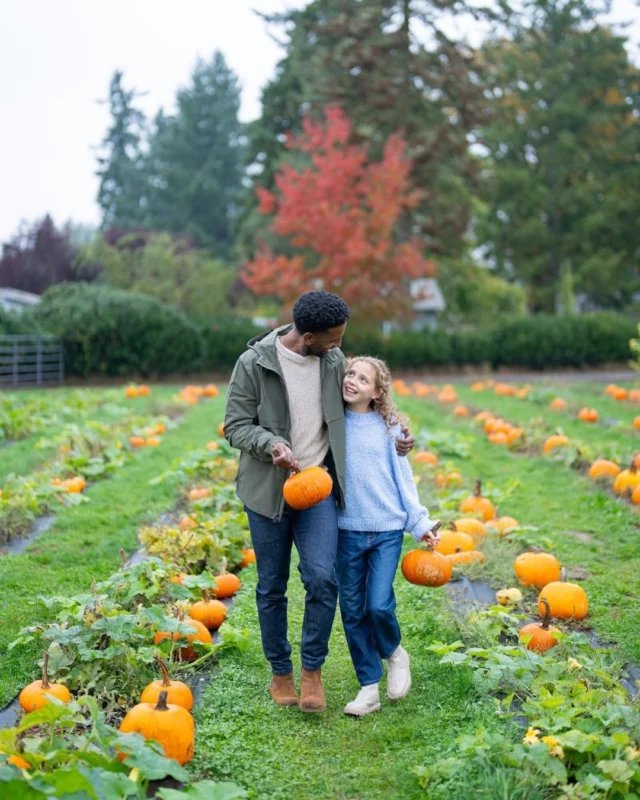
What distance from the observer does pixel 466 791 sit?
291cm

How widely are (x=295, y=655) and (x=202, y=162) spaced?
51634 mm

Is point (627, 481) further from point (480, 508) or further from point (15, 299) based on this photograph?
point (15, 299)

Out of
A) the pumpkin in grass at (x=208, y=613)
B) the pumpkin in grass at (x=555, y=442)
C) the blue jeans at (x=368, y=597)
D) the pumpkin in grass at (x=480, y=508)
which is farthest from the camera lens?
the pumpkin in grass at (x=555, y=442)

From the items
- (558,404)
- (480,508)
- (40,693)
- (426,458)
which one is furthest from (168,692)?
(558,404)

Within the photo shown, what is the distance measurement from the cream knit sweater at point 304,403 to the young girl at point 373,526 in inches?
5.8

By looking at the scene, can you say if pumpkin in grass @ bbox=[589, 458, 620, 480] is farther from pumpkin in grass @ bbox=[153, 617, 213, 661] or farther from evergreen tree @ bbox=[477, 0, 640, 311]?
evergreen tree @ bbox=[477, 0, 640, 311]

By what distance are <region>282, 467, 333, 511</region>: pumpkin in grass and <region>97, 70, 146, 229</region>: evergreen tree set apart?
55094 mm

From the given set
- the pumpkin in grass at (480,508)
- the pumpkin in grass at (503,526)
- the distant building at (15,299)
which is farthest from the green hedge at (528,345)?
the pumpkin in grass at (503,526)

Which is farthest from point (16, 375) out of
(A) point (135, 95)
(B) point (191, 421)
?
(A) point (135, 95)

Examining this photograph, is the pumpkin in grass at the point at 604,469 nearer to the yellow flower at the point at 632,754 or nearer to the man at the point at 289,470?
the man at the point at 289,470

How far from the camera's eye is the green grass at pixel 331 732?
319 centimetres

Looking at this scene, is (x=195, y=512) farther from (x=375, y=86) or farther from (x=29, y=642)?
(x=375, y=86)

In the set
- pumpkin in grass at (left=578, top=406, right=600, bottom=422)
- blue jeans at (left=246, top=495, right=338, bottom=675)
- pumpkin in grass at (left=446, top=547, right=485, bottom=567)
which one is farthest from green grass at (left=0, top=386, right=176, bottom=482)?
pumpkin in grass at (left=578, top=406, right=600, bottom=422)

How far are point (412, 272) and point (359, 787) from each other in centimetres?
2033
